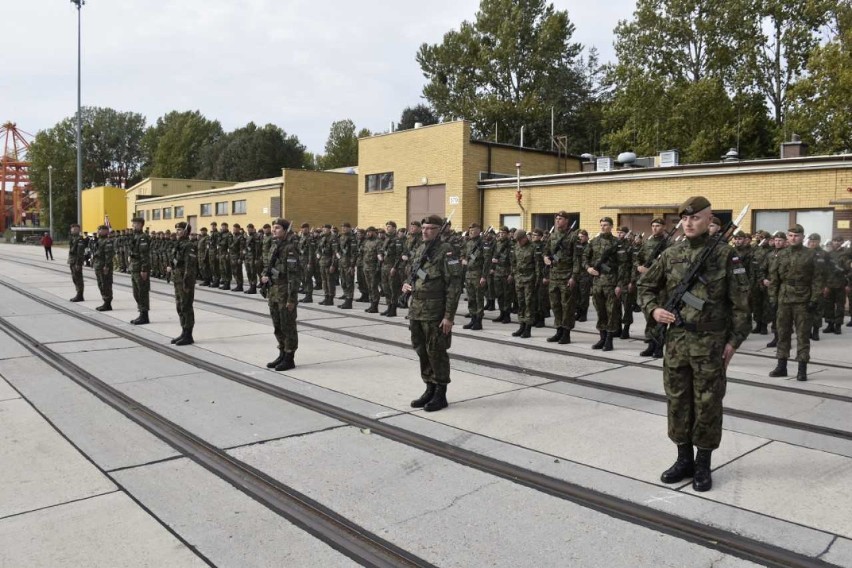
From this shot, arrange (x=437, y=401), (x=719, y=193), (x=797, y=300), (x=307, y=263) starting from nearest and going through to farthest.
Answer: (x=437, y=401)
(x=797, y=300)
(x=307, y=263)
(x=719, y=193)

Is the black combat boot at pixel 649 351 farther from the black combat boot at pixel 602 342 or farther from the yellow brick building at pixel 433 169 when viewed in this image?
the yellow brick building at pixel 433 169

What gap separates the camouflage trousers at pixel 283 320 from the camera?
8430mm

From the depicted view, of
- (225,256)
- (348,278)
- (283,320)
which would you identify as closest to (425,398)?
(283,320)

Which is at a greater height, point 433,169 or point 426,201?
point 433,169

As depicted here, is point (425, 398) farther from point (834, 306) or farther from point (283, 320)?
point (834, 306)

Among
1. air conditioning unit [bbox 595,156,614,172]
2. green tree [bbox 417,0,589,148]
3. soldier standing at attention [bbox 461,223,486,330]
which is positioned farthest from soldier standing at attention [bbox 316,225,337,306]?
green tree [bbox 417,0,589,148]

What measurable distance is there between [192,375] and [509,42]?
47.9m

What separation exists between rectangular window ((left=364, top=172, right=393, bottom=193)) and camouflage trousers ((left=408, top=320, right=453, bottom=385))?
2176cm

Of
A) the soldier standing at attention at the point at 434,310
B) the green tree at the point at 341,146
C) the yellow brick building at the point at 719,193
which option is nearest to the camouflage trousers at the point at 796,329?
the soldier standing at attention at the point at 434,310

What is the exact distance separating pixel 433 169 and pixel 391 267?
12.0 metres

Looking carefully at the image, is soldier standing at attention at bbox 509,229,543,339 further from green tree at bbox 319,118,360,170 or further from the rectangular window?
green tree at bbox 319,118,360,170

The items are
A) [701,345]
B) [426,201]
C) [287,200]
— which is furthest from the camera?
[287,200]

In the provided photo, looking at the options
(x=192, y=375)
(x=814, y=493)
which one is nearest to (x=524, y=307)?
(x=192, y=375)

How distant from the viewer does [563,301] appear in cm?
1069
